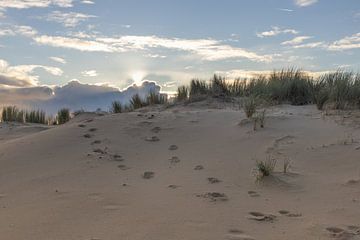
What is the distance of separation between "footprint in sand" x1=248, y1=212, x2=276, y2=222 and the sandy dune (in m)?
0.01

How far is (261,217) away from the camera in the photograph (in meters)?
4.56

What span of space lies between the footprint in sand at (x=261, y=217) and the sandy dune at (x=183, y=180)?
14 mm

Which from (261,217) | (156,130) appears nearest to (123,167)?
(156,130)

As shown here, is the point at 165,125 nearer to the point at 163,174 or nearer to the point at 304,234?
the point at 163,174

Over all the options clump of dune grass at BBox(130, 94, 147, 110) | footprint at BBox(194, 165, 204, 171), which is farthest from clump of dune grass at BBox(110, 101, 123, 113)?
footprint at BBox(194, 165, 204, 171)

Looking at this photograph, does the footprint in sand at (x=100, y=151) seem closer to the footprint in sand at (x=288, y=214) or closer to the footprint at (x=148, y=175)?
the footprint at (x=148, y=175)

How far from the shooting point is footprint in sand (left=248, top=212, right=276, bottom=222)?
4504 millimetres

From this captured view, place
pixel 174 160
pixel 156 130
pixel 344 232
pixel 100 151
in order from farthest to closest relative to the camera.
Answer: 1. pixel 156 130
2. pixel 100 151
3. pixel 174 160
4. pixel 344 232

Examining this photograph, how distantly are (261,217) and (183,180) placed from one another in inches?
60.6

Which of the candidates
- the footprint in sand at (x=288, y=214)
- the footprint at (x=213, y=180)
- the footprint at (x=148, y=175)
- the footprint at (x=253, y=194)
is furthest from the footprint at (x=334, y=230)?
the footprint at (x=148, y=175)

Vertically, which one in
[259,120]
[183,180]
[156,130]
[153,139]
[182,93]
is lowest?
[183,180]

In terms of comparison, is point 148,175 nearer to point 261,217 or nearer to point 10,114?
point 261,217

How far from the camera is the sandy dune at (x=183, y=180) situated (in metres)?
4.36

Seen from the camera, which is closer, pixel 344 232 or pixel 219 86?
pixel 344 232
